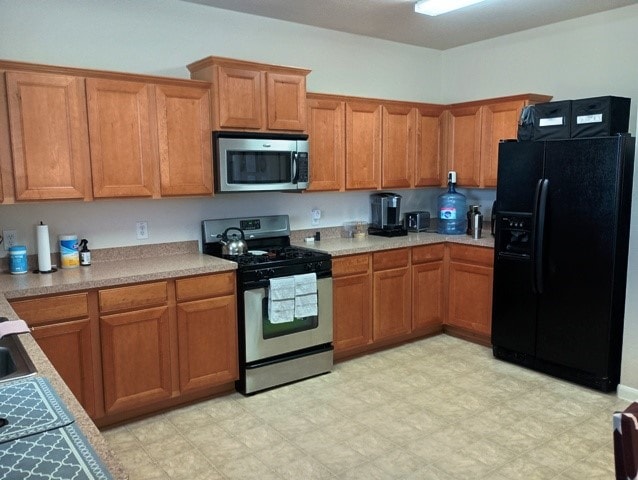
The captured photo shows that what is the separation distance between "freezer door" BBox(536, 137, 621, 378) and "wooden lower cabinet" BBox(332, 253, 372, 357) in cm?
130

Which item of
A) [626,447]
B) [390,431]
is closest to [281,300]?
[390,431]

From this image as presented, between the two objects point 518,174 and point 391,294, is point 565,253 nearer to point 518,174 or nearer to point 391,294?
point 518,174

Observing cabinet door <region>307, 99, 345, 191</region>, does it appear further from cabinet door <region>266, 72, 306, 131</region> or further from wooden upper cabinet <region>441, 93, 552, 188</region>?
wooden upper cabinet <region>441, 93, 552, 188</region>

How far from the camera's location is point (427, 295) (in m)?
4.65

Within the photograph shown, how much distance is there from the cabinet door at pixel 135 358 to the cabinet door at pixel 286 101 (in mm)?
1540

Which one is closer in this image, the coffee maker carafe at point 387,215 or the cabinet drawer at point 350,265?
the cabinet drawer at point 350,265

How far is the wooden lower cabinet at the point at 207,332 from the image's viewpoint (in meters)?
3.29

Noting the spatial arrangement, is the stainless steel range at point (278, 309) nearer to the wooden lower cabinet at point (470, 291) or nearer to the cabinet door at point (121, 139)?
the cabinet door at point (121, 139)

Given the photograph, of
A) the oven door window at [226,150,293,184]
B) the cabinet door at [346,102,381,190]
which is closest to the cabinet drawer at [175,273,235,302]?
the oven door window at [226,150,293,184]

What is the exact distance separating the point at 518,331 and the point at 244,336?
81.7 inches

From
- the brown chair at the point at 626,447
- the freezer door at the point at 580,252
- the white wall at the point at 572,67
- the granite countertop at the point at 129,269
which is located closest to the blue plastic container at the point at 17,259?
the granite countertop at the point at 129,269

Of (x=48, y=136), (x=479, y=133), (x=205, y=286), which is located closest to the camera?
(x=48, y=136)

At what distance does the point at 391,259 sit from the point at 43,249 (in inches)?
101

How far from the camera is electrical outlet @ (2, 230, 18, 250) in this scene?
10.4ft
